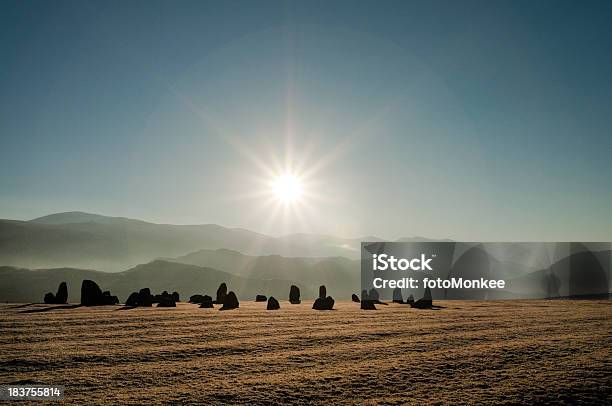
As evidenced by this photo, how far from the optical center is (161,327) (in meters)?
18.6

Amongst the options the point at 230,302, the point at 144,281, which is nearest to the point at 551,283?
the point at 230,302

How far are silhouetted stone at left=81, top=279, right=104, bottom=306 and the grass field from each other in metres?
9.12

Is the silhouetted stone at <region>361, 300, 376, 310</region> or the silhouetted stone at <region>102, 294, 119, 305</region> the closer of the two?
the silhouetted stone at <region>102, 294, 119, 305</region>

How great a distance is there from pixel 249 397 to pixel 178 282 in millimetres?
162688

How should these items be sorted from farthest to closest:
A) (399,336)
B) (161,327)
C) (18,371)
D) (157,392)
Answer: (161,327) < (399,336) < (18,371) < (157,392)

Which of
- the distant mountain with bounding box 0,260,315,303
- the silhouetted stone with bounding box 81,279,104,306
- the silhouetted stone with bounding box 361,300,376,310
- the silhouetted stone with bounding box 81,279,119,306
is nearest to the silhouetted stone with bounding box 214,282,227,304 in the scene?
the silhouetted stone with bounding box 81,279,119,306

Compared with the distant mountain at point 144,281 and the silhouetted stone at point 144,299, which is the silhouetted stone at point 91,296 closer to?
the silhouetted stone at point 144,299

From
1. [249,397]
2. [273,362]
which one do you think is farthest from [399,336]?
[249,397]

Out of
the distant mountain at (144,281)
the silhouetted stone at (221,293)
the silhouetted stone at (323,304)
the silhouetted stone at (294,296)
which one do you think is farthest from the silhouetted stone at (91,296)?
the distant mountain at (144,281)

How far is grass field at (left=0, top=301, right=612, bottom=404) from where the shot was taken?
10070mm

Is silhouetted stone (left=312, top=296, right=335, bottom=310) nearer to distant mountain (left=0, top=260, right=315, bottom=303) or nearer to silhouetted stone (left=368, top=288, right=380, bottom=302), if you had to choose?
silhouetted stone (left=368, top=288, right=380, bottom=302)

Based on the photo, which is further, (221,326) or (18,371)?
(221,326)

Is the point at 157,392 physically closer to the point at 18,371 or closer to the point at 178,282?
the point at 18,371

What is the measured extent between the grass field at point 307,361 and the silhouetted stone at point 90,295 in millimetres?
9121
